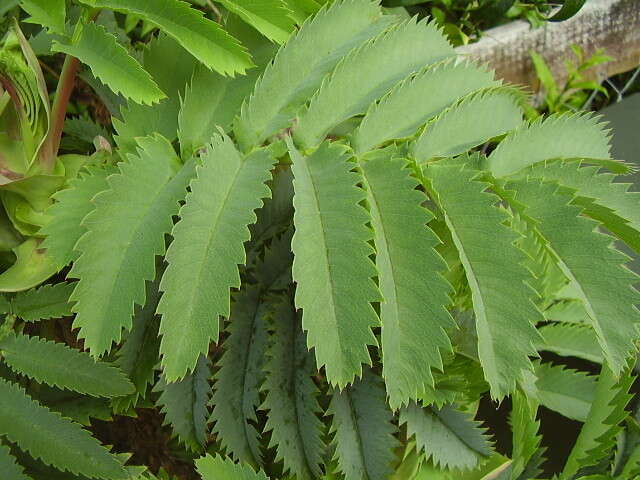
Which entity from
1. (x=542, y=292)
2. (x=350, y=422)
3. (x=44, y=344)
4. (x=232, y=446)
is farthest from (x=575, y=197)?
(x=44, y=344)

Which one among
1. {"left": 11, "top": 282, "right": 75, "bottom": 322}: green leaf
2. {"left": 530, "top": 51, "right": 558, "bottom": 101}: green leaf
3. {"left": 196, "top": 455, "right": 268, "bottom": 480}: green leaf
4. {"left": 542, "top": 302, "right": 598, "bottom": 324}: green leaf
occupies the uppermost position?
{"left": 530, "top": 51, "right": 558, "bottom": 101}: green leaf

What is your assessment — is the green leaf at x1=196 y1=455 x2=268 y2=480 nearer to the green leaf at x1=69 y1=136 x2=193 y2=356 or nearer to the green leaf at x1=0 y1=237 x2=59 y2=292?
the green leaf at x1=69 y1=136 x2=193 y2=356

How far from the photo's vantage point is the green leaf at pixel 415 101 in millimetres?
727

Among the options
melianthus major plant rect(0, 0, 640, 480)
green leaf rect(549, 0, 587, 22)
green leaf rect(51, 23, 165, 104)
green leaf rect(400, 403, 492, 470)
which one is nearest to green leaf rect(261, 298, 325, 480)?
melianthus major plant rect(0, 0, 640, 480)

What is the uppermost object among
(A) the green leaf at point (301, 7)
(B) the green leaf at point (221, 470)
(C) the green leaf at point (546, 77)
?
(C) the green leaf at point (546, 77)

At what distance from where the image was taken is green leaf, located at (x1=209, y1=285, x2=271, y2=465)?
81 centimetres

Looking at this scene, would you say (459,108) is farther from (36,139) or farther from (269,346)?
(36,139)

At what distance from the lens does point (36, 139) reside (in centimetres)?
80

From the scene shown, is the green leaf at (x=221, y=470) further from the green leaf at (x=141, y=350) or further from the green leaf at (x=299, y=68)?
the green leaf at (x=299, y=68)

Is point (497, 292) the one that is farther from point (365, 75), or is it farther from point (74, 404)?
point (74, 404)

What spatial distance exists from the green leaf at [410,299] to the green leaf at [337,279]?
0.02 meters

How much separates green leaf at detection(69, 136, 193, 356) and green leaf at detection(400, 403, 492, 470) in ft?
1.23

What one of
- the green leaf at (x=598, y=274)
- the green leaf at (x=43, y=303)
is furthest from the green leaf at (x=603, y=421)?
the green leaf at (x=43, y=303)

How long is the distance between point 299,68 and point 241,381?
396mm
